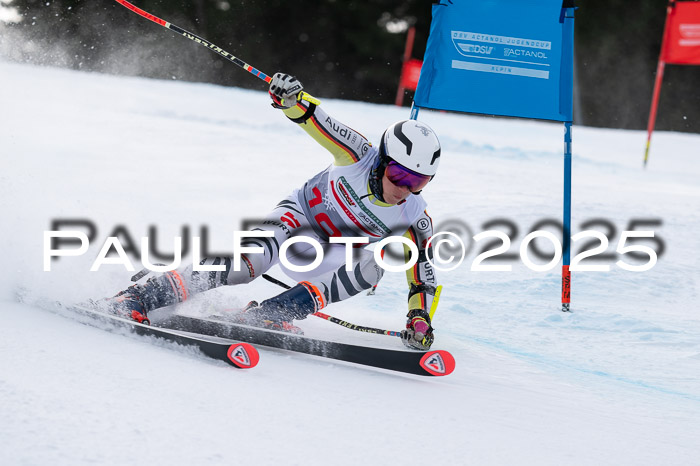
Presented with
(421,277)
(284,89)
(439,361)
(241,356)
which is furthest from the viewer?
(421,277)

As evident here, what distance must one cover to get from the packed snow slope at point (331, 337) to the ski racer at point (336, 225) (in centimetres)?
27

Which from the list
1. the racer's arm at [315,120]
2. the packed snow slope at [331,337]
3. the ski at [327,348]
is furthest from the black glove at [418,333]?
the racer's arm at [315,120]

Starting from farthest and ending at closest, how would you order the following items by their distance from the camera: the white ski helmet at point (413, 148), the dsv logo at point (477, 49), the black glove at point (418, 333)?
the dsv logo at point (477, 49), the black glove at point (418, 333), the white ski helmet at point (413, 148)

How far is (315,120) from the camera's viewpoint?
10.8 feet

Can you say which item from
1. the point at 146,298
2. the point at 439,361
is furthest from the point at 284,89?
the point at 439,361

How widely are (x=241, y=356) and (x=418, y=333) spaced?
92cm

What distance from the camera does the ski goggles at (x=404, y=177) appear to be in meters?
3.17

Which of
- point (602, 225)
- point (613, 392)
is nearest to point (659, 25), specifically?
point (602, 225)

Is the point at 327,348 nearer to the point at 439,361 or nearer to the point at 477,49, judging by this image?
the point at 439,361

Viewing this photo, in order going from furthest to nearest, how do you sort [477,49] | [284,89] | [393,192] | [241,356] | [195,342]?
[477,49], [393,192], [284,89], [195,342], [241,356]

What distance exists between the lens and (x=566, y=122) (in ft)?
14.3

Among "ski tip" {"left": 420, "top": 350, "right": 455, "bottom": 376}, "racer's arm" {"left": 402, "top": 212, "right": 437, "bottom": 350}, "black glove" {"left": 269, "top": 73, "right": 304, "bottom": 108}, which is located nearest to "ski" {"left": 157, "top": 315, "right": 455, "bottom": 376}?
"ski tip" {"left": 420, "top": 350, "right": 455, "bottom": 376}

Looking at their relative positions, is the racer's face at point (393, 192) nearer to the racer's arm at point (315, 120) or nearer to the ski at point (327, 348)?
the racer's arm at point (315, 120)

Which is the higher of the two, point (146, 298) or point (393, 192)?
point (393, 192)
